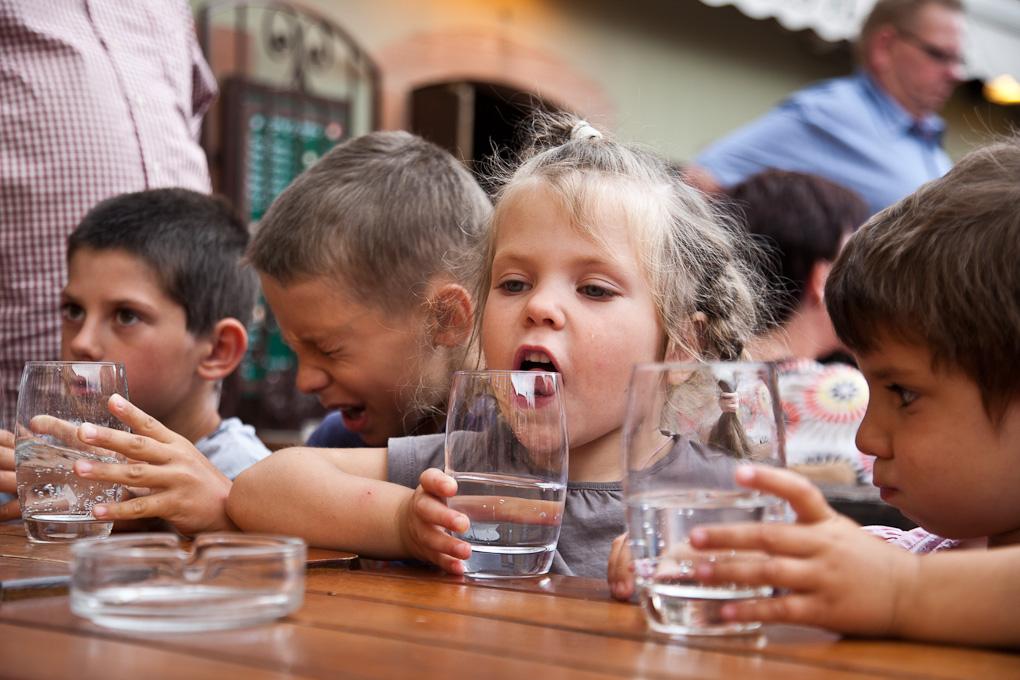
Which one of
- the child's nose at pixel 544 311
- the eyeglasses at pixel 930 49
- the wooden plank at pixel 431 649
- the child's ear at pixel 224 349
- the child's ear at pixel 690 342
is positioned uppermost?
the eyeglasses at pixel 930 49

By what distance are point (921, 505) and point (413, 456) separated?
27.6 inches

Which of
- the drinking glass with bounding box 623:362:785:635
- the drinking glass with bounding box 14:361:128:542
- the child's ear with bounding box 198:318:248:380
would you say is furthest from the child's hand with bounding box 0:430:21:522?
the drinking glass with bounding box 623:362:785:635

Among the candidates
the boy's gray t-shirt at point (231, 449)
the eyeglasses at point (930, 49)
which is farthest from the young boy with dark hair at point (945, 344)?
the eyeglasses at point (930, 49)

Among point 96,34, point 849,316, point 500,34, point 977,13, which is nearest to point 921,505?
point 849,316

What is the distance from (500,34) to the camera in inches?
225

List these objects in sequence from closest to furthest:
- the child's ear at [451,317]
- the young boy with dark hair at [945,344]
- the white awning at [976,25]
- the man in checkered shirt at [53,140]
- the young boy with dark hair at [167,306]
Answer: the young boy with dark hair at [945,344], the child's ear at [451,317], the young boy with dark hair at [167,306], the man in checkered shirt at [53,140], the white awning at [976,25]

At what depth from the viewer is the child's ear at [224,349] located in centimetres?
235

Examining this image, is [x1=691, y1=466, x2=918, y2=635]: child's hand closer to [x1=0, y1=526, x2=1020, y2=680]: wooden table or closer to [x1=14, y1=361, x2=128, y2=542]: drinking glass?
[x1=0, y1=526, x2=1020, y2=680]: wooden table

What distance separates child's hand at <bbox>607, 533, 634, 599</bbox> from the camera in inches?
40.6

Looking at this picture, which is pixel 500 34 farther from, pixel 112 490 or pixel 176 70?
pixel 112 490

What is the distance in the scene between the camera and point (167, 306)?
229 centimetres

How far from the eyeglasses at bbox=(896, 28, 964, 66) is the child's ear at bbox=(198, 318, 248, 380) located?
9.54 feet

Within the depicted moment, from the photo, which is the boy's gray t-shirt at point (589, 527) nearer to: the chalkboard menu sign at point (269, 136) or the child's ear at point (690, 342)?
the child's ear at point (690, 342)

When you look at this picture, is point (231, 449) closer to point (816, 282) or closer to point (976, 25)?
point (816, 282)
